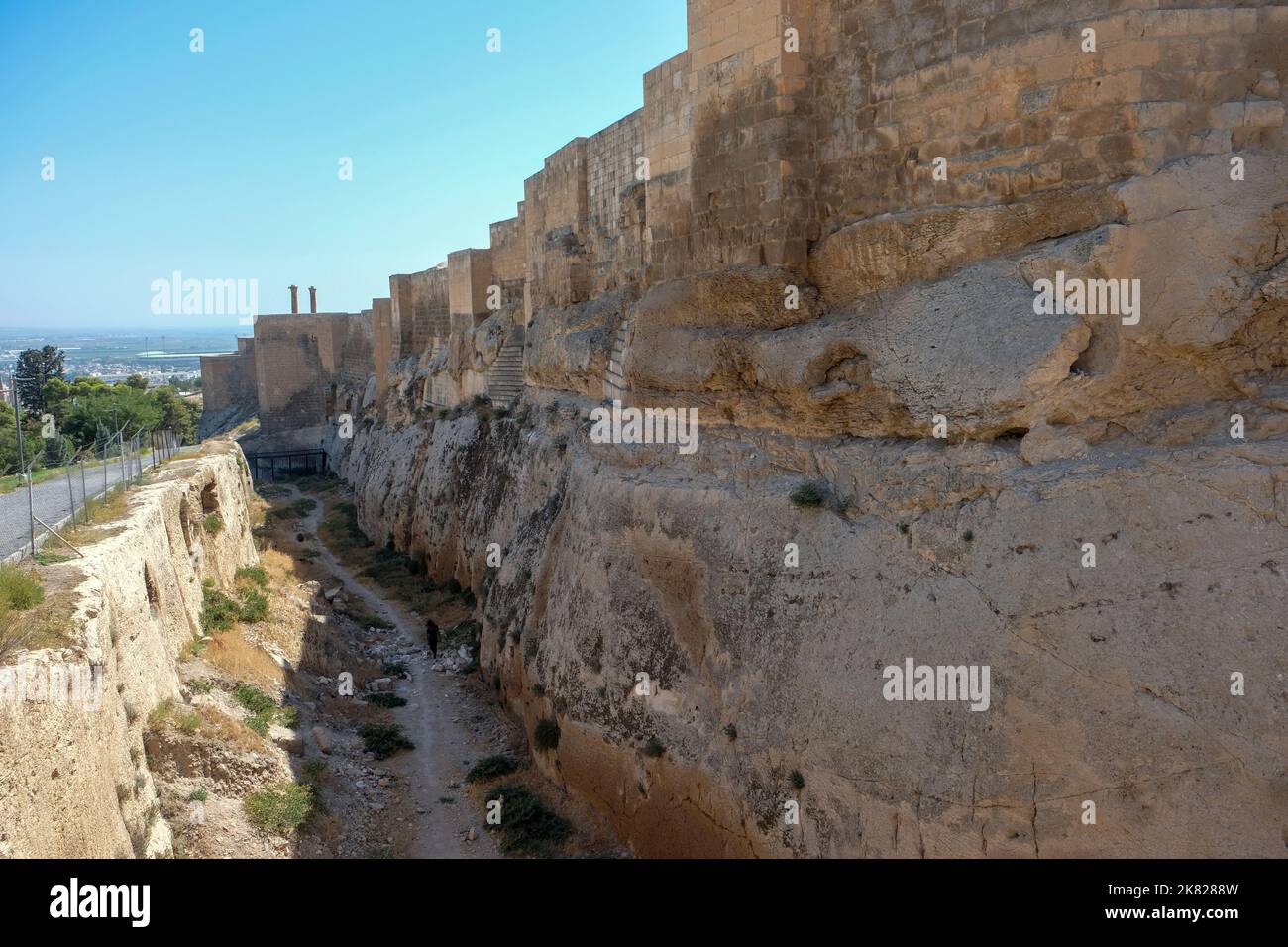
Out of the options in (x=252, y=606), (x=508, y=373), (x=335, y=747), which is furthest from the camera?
(x=508, y=373)

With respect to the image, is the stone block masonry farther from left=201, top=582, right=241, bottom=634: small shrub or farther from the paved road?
left=201, top=582, right=241, bottom=634: small shrub

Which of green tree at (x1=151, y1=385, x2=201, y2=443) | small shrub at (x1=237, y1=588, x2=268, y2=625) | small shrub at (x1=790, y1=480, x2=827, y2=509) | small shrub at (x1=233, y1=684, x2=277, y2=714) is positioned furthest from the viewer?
green tree at (x1=151, y1=385, x2=201, y2=443)

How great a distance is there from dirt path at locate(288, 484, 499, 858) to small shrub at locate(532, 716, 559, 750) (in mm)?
932

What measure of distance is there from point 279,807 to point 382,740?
8.57 feet

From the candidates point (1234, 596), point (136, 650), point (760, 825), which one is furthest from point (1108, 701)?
point (136, 650)

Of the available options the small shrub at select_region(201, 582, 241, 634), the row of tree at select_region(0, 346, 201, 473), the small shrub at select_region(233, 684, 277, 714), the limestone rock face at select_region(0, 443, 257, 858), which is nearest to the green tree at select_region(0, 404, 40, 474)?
the row of tree at select_region(0, 346, 201, 473)

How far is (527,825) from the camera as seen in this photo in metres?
8.77

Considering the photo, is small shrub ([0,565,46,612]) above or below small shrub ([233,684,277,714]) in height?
above

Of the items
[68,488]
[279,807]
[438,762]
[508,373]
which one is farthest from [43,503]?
[508,373]

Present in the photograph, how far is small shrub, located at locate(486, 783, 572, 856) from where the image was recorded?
27.8 ft

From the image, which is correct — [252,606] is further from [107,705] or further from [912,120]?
[912,120]

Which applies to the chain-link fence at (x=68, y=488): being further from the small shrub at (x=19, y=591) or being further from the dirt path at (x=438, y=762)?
the dirt path at (x=438, y=762)

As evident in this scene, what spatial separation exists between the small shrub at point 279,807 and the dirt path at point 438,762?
1.04 meters
